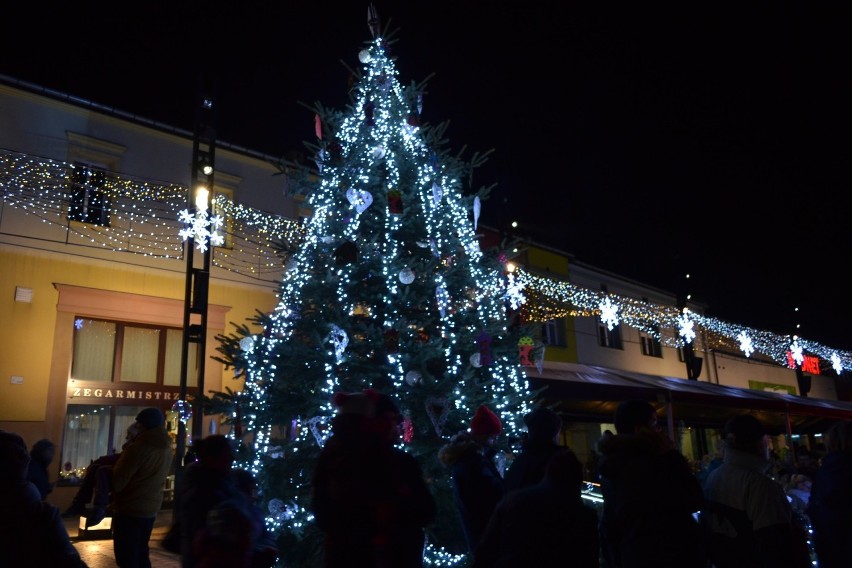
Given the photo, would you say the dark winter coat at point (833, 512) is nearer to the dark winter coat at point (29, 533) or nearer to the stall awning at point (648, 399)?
the dark winter coat at point (29, 533)

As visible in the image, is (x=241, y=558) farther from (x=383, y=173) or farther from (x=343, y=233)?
(x=383, y=173)

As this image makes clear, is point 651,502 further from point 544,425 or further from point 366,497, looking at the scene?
point 366,497

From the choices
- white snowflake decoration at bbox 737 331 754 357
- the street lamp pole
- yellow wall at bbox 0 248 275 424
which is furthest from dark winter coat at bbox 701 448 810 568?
white snowflake decoration at bbox 737 331 754 357

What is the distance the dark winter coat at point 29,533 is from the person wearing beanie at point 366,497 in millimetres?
1312

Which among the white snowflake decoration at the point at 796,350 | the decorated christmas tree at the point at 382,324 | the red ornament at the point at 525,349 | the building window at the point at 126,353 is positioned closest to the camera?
the decorated christmas tree at the point at 382,324

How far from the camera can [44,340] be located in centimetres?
1362

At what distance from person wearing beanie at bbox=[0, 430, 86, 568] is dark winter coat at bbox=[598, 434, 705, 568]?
109 inches

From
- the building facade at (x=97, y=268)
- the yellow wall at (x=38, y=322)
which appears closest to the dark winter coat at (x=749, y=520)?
the building facade at (x=97, y=268)

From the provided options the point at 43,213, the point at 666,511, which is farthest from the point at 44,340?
the point at 666,511

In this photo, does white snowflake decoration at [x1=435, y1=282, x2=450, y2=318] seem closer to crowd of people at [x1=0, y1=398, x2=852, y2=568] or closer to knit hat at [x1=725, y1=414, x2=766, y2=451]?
crowd of people at [x1=0, y1=398, x2=852, y2=568]

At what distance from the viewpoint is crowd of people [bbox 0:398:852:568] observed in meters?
3.05

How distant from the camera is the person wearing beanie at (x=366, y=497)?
3.05 m

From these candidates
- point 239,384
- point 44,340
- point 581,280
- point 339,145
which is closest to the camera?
point 339,145

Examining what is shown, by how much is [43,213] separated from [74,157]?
149 cm
